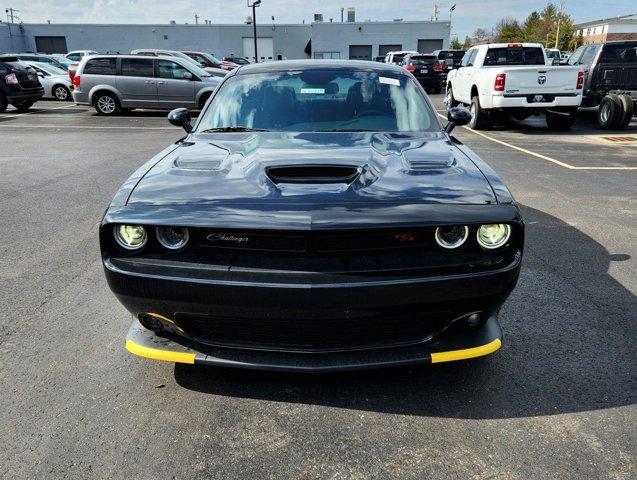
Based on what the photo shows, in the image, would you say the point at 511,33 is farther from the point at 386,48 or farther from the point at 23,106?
the point at 23,106

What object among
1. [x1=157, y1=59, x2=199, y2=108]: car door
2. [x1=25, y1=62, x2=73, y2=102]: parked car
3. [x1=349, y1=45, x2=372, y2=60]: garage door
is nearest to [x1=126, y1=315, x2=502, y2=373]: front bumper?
[x1=157, y1=59, x2=199, y2=108]: car door

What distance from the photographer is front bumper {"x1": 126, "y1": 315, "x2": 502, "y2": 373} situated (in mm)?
2410

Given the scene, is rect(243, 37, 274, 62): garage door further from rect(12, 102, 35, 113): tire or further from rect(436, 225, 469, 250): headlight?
rect(436, 225, 469, 250): headlight

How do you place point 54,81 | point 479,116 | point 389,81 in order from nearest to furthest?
point 389,81
point 479,116
point 54,81

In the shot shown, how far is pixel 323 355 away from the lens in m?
2.45

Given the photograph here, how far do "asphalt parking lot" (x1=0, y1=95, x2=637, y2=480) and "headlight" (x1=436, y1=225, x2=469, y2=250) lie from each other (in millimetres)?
813

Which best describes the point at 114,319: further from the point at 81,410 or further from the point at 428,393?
the point at 428,393

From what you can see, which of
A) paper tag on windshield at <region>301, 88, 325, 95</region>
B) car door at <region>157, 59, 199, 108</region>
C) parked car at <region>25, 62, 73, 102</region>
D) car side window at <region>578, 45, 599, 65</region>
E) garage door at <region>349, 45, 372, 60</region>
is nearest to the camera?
paper tag on windshield at <region>301, 88, 325, 95</region>

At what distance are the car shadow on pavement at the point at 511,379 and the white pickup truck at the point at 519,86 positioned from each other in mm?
9321

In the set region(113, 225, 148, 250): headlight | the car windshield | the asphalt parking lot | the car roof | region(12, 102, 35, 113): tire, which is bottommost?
region(12, 102, 35, 113): tire

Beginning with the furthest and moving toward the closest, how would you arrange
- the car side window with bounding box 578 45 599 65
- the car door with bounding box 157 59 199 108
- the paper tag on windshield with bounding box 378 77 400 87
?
the car door with bounding box 157 59 199 108, the car side window with bounding box 578 45 599 65, the paper tag on windshield with bounding box 378 77 400 87

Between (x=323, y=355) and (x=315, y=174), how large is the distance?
34.8 inches

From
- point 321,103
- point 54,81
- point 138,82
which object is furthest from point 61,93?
point 321,103

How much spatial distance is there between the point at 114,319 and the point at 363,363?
190 cm
